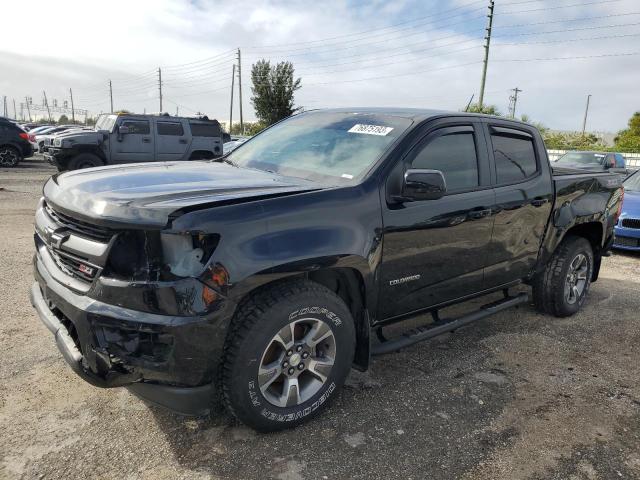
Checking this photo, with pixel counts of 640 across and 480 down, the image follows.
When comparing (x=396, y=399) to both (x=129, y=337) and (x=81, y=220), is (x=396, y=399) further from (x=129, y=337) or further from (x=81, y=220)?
(x=81, y=220)

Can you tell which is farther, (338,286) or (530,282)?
(530,282)

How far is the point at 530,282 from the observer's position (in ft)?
15.9

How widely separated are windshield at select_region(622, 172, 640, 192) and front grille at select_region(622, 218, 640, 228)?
1162 millimetres

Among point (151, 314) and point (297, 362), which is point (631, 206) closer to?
point (297, 362)

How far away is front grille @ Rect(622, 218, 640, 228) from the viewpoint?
7.88 m

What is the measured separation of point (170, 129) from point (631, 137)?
35.9 metres

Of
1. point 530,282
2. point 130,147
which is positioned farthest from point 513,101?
point 530,282

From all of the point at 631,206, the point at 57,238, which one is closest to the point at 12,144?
the point at 57,238

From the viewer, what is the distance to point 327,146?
3.56 m

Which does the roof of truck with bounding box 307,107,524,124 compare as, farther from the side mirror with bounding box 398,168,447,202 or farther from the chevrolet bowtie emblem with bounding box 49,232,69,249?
the chevrolet bowtie emblem with bounding box 49,232,69,249

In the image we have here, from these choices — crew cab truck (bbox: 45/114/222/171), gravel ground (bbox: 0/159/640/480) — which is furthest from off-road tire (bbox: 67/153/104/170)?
gravel ground (bbox: 0/159/640/480)

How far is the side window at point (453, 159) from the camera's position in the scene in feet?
11.2

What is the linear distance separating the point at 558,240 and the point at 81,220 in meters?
3.98

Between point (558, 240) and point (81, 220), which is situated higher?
point (81, 220)
